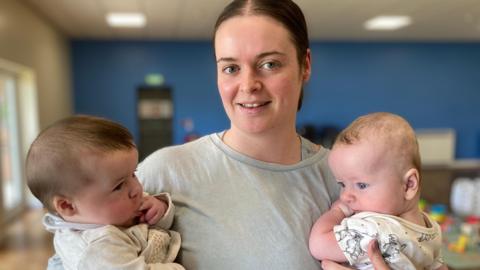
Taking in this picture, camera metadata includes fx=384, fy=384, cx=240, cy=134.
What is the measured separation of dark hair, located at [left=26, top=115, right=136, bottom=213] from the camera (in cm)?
89

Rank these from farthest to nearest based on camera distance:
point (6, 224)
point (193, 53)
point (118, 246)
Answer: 1. point (193, 53)
2. point (6, 224)
3. point (118, 246)

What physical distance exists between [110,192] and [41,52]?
18.6ft

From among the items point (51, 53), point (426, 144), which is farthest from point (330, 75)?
point (51, 53)

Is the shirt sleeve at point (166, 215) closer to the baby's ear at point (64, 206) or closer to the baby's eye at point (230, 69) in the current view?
the baby's ear at point (64, 206)

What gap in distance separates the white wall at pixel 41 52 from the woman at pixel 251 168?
4191mm

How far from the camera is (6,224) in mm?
4879

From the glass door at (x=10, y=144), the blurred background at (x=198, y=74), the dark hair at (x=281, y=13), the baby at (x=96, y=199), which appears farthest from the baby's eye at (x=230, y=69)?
the glass door at (x=10, y=144)

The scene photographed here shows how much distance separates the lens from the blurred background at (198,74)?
5.36m

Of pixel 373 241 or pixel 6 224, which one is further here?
pixel 6 224

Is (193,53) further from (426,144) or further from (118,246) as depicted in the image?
(118,246)

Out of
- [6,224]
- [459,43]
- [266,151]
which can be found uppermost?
[459,43]

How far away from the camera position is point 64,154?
890 mm

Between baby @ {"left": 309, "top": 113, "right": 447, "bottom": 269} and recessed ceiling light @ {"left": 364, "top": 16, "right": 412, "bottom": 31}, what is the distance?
5.75 meters

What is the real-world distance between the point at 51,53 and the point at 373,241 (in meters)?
6.54
